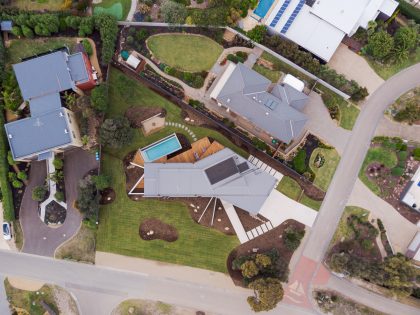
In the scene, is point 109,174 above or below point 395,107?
below

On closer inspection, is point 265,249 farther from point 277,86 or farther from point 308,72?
point 308,72


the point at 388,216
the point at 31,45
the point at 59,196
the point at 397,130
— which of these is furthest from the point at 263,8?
the point at 59,196

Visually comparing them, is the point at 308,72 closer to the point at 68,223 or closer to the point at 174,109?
the point at 174,109

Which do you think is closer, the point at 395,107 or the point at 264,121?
the point at 264,121

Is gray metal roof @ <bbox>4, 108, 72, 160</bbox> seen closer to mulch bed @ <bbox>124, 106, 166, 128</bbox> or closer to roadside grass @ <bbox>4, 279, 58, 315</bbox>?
mulch bed @ <bbox>124, 106, 166, 128</bbox>

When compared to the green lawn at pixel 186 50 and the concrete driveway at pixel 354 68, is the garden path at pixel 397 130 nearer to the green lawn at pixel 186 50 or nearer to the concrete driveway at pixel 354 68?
the concrete driveway at pixel 354 68

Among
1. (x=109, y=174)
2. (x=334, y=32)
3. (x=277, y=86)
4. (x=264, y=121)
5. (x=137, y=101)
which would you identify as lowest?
(x=109, y=174)

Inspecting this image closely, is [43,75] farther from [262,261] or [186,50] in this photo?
[262,261]

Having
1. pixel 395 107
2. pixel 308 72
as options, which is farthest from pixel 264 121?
pixel 395 107
